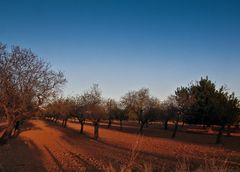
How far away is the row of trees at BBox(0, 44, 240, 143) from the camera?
60.0 feet

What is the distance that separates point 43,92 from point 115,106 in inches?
1874

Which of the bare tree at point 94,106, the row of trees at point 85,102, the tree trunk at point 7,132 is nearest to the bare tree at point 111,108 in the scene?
the row of trees at point 85,102

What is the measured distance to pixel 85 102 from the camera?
41.8 meters

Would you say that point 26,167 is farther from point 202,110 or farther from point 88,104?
point 202,110

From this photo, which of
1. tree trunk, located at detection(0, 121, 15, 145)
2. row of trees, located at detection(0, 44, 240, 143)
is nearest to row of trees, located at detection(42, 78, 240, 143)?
row of trees, located at detection(0, 44, 240, 143)

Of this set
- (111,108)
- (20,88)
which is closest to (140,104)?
(111,108)

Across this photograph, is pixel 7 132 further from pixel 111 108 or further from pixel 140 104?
pixel 111 108

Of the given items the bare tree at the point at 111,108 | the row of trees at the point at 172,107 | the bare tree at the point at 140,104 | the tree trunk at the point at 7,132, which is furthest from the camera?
the bare tree at the point at 111,108

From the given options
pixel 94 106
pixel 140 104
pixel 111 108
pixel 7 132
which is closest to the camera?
pixel 7 132

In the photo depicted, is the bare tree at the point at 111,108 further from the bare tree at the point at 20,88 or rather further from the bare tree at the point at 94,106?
the bare tree at the point at 20,88

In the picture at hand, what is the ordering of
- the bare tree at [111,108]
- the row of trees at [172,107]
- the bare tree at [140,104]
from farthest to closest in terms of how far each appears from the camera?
the bare tree at [111,108] → the bare tree at [140,104] → the row of trees at [172,107]

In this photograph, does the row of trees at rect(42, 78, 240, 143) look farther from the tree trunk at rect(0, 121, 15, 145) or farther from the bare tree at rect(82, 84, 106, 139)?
the tree trunk at rect(0, 121, 15, 145)

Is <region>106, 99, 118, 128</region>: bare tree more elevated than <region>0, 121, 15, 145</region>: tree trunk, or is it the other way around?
<region>106, 99, 118, 128</region>: bare tree

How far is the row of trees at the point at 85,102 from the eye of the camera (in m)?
18.3
